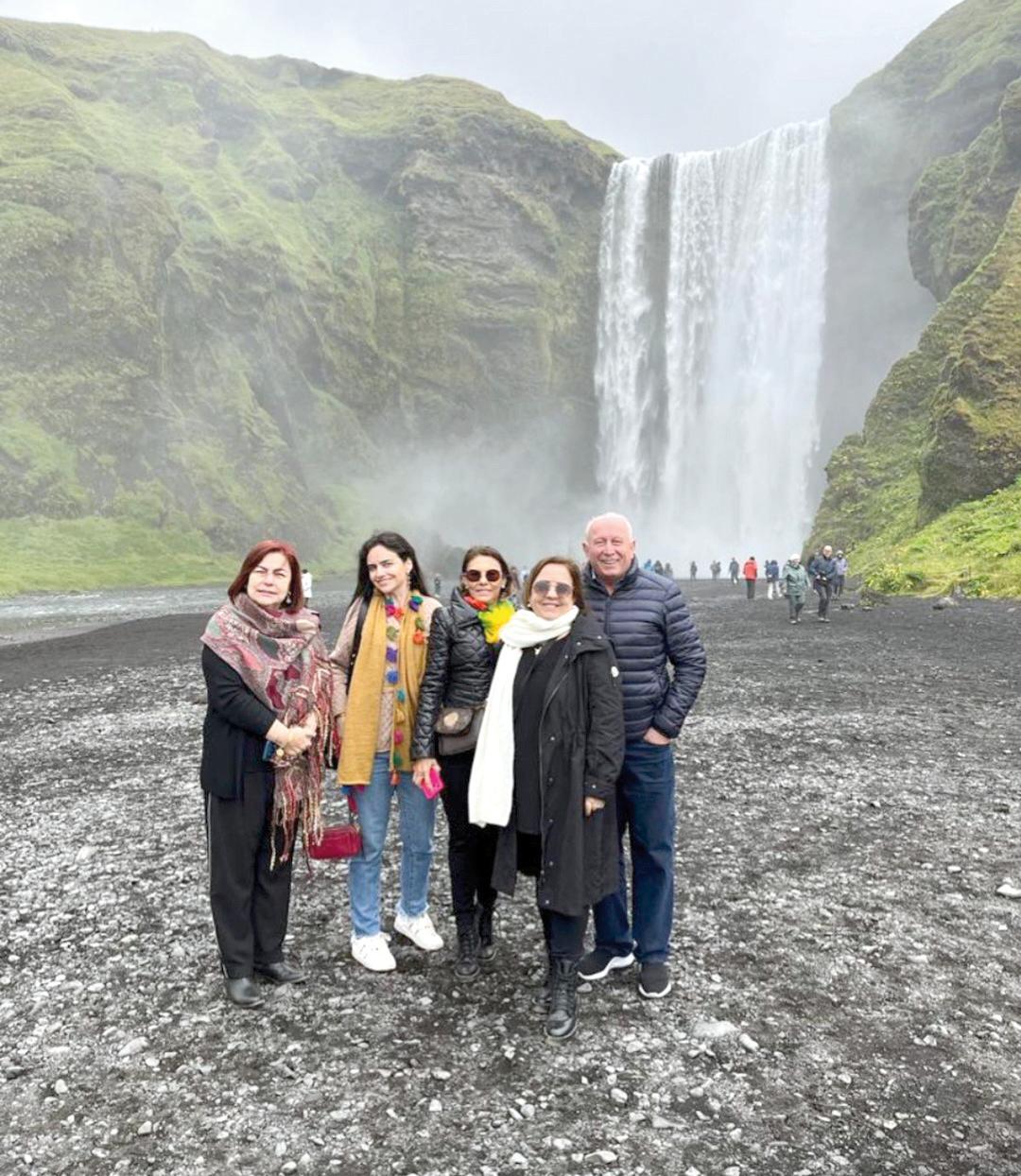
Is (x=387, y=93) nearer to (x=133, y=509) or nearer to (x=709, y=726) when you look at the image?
(x=133, y=509)

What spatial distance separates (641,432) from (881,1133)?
92.5 meters

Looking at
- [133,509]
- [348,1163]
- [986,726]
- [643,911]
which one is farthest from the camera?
[133,509]

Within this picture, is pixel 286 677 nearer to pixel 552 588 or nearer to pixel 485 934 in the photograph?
pixel 552 588

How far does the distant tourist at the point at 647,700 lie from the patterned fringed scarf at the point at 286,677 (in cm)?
193

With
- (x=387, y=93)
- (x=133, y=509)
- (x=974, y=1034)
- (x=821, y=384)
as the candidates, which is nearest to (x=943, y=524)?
(x=974, y=1034)

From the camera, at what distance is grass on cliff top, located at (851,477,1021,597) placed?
1174 inches

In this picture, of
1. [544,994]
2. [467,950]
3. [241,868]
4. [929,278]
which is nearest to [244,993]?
[241,868]

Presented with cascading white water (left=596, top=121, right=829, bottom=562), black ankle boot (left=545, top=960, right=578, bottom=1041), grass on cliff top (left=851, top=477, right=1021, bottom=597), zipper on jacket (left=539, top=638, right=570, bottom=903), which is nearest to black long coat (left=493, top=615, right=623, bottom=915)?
zipper on jacket (left=539, top=638, right=570, bottom=903)

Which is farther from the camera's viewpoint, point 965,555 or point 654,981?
point 965,555

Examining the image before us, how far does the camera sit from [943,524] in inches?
1473

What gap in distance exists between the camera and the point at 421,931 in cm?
612

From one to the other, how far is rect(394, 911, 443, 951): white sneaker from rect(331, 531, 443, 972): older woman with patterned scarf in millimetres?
243

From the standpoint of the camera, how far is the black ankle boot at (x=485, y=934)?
19.4 feet

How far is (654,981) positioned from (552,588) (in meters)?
2.69
